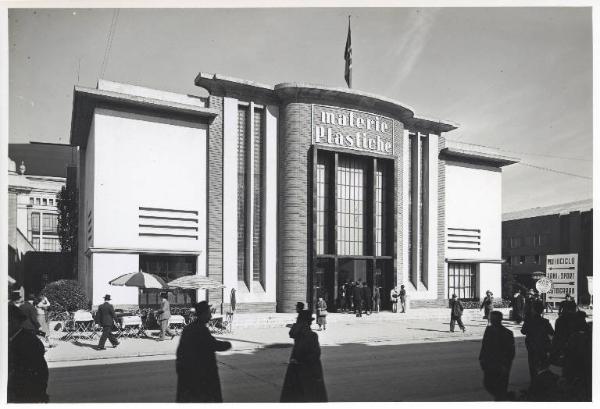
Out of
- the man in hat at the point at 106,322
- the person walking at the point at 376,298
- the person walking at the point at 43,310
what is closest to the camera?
the man in hat at the point at 106,322

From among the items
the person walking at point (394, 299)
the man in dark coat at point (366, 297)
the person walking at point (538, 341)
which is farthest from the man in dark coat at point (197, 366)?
the person walking at point (394, 299)

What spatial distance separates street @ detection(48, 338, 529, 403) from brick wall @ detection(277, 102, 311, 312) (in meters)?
11.2

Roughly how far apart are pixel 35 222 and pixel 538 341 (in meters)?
40.0

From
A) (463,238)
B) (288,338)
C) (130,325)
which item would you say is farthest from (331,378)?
(463,238)

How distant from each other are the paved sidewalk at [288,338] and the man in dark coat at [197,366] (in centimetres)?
772

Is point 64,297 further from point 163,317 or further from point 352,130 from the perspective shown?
point 352,130

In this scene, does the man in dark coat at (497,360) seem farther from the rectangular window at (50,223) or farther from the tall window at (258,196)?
the rectangular window at (50,223)

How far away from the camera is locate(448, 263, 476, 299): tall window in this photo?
3453 cm

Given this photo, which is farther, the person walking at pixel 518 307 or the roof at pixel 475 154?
the roof at pixel 475 154

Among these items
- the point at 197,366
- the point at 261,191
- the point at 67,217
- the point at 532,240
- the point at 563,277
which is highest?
the point at 261,191

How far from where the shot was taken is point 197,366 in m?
7.89

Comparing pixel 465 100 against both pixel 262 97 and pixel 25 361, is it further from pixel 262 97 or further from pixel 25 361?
pixel 25 361

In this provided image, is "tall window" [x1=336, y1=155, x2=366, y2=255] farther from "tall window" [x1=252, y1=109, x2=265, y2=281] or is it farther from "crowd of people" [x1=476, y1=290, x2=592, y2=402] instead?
"crowd of people" [x1=476, y1=290, x2=592, y2=402]

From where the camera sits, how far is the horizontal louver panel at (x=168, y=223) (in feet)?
83.0
